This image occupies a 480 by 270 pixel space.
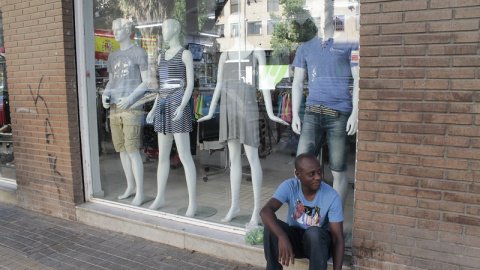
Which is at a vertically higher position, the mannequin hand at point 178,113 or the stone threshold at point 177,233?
the mannequin hand at point 178,113

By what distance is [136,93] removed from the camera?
16.8ft

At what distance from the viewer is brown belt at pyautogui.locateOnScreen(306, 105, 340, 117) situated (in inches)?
151

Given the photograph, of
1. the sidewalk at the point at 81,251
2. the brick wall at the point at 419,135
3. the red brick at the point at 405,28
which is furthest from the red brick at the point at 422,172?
the sidewalk at the point at 81,251

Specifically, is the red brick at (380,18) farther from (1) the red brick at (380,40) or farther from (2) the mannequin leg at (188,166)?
(2) the mannequin leg at (188,166)

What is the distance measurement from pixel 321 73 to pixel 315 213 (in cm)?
142

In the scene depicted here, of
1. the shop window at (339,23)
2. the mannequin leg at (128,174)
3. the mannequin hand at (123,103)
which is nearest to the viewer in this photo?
the shop window at (339,23)

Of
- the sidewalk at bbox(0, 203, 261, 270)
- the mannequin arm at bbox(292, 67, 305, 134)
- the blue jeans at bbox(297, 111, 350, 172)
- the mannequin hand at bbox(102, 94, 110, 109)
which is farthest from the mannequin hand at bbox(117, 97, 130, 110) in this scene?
the blue jeans at bbox(297, 111, 350, 172)

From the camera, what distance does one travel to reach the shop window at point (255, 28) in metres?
4.36

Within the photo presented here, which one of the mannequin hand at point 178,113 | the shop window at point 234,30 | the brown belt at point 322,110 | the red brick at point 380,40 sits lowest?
the mannequin hand at point 178,113

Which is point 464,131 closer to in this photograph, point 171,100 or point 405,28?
point 405,28

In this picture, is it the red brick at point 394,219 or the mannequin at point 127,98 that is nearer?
the red brick at point 394,219

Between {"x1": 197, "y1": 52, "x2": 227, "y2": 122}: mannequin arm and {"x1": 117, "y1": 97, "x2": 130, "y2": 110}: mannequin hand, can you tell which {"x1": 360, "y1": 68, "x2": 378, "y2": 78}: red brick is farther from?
{"x1": 117, "y1": 97, "x2": 130, "y2": 110}: mannequin hand

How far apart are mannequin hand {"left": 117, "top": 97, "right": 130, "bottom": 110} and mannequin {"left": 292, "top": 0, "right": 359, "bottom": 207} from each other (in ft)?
7.05

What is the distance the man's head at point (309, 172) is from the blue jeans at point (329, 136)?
913 mm
